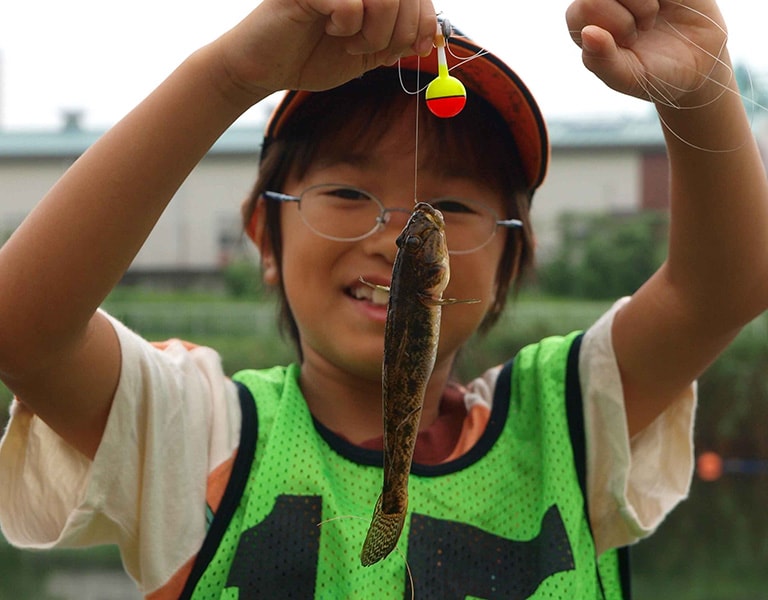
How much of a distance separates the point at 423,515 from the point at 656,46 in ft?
2.76

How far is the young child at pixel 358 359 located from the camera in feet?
4.24

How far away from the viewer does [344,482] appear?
164 centimetres

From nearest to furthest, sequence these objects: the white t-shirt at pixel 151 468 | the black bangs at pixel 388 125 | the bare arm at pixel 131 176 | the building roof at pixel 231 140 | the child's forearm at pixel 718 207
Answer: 1. the bare arm at pixel 131 176
2. the child's forearm at pixel 718 207
3. the white t-shirt at pixel 151 468
4. the black bangs at pixel 388 125
5. the building roof at pixel 231 140

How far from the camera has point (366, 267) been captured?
157cm

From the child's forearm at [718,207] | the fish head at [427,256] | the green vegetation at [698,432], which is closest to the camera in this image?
the fish head at [427,256]

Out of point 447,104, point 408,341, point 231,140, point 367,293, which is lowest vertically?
point 231,140

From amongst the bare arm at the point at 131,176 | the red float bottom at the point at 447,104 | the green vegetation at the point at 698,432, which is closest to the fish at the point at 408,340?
the red float bottom at the point at 447,104

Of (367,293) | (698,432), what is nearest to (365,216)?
(367,293)

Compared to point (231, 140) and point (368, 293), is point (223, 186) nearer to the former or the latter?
point (231, 140)

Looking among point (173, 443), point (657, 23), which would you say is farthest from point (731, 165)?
point (173, 443)

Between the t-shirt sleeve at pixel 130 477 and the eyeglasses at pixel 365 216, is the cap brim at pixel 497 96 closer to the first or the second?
the eyeglasses at pixel 365 216

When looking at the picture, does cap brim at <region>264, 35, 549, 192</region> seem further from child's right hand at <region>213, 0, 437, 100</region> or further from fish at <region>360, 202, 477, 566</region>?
fish at <region>360, 202, 477, 566</region>

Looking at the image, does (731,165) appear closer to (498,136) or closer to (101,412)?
(498,136)

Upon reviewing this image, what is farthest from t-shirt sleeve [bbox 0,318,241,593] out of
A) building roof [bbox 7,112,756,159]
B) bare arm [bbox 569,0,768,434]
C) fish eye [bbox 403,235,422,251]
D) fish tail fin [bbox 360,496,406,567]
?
building roof [bbox 7,112,756,159]
